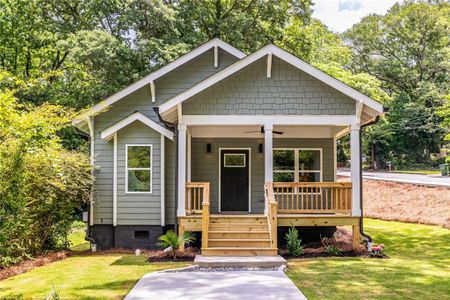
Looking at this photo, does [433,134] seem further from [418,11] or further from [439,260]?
[439,260]

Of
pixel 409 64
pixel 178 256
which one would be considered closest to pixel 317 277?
pixel 178 256

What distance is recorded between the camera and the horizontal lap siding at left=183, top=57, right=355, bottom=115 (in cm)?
1106

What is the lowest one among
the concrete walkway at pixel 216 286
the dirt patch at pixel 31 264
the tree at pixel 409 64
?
the dirt patch at pixel 31 264

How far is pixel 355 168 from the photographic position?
36.6 ft

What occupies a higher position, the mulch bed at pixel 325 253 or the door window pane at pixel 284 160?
the door window pane at pixel 284 160

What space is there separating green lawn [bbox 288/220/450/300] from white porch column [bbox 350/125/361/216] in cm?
152

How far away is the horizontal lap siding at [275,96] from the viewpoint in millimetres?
11062

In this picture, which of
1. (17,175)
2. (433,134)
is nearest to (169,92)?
(17,175)

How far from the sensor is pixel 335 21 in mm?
56938

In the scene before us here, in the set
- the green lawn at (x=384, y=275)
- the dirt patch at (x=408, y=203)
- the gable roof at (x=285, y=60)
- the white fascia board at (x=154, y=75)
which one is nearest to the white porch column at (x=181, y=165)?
the gable roof at (x=285, y=60)

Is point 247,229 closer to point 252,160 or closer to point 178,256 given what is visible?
point 178,256

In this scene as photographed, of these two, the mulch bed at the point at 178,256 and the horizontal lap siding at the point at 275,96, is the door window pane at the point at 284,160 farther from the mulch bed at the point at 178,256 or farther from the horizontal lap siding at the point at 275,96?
the mulch bed at the point at 178,256

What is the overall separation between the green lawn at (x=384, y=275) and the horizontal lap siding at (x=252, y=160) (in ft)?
11.8

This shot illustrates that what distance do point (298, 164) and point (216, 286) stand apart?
7154mm
